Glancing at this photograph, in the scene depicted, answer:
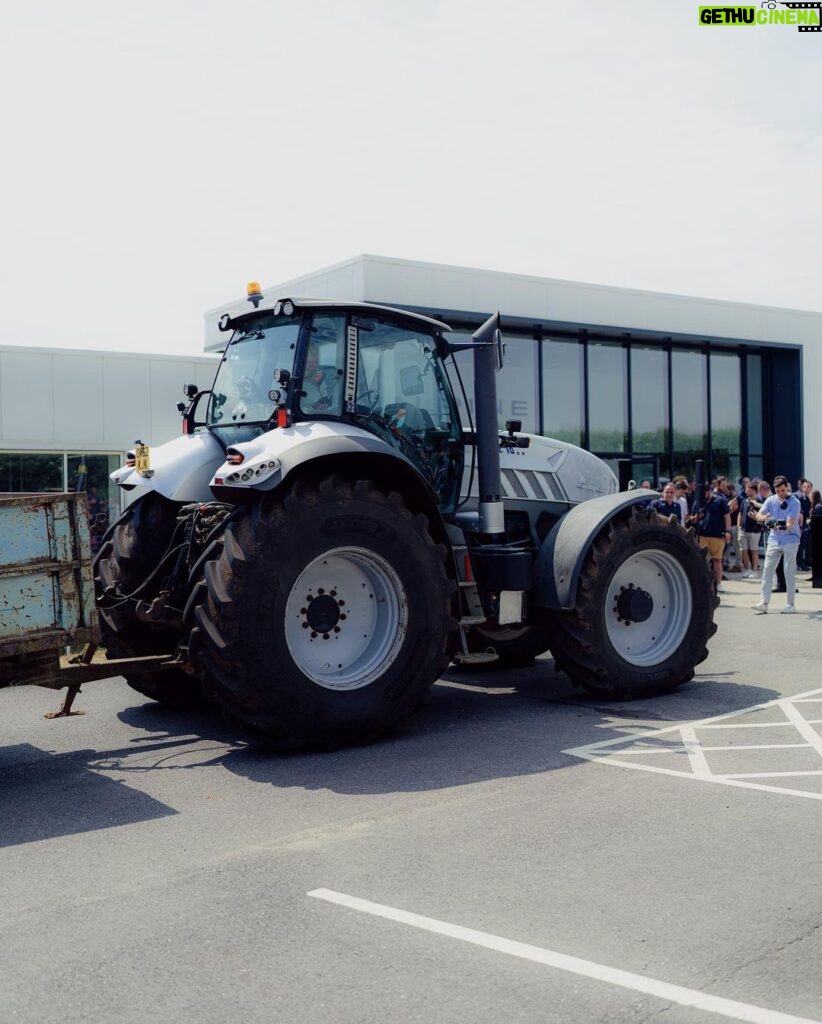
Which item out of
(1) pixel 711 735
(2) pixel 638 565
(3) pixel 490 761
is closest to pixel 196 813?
(3) pixel 490 761

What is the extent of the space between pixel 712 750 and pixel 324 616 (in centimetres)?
251

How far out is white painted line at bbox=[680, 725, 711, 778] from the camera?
6359 millimetres

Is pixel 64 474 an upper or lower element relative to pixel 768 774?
upper

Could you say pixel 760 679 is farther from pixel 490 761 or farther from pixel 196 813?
pixel 196 813

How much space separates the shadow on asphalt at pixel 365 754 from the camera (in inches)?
231

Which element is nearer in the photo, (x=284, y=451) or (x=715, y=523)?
(x=284, y=451)

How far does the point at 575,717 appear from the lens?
7.85 m

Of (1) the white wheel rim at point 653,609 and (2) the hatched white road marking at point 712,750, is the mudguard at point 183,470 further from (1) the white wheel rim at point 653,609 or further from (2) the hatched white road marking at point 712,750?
(1) the white wheel rim at point 653,609

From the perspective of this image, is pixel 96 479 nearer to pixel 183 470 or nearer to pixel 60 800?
pixel 183 470

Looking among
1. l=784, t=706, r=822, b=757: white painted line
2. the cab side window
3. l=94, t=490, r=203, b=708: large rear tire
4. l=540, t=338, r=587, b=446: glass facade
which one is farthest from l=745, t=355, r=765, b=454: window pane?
l=94, t=490, r=203, b=708: large rear tire

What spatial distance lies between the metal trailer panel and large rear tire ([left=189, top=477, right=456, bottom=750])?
2.25 feet

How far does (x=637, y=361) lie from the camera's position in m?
Result: 24.8

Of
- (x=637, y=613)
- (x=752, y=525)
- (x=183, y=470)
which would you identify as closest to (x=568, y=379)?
(x=752, y=525)

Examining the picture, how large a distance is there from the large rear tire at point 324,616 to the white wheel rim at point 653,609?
1866 mm
